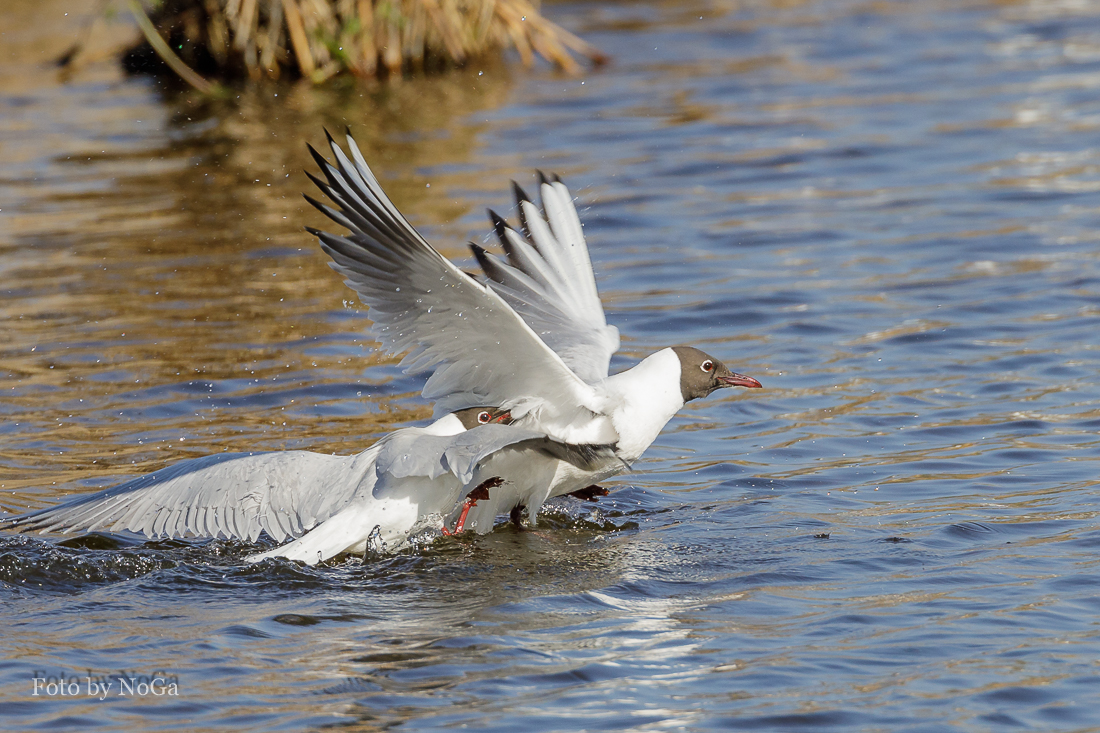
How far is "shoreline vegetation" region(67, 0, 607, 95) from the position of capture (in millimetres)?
15578

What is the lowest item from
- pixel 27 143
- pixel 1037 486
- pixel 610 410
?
pixel 1037 486

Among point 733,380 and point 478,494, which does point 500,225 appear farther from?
point 478,494

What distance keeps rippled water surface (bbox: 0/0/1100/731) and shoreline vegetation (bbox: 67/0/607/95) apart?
0.38 metres

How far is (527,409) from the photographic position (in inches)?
248

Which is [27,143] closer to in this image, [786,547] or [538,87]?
[538,87]

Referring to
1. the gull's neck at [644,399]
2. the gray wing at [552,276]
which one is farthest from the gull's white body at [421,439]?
the gray wing at [552,276]

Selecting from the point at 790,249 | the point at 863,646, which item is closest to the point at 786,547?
the point at 863,646

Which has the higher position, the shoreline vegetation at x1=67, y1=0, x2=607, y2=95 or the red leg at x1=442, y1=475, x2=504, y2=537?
the shoreline vegetation at x1=67, y1=0, x2=607, y2=95

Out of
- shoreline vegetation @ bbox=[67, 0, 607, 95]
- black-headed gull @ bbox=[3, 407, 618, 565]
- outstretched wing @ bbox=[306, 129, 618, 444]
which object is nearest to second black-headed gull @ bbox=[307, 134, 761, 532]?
outstretched wing @ bbox=[306, 129, 618, 444]

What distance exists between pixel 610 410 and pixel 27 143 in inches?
401

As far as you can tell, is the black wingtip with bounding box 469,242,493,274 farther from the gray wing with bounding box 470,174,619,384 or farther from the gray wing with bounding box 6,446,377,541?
the gray wing with bounding box 6,446,377,541

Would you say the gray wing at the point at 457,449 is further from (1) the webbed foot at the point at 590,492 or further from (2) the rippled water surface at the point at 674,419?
(1) the webbed foot at the point at 590,492

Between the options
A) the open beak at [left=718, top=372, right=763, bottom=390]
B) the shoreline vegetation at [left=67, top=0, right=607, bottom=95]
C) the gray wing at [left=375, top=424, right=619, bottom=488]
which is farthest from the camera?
the shoreline vegetation at [left=67, top=0, right=607, bottom=95]

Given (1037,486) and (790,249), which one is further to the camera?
(790,249)
